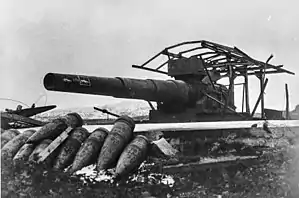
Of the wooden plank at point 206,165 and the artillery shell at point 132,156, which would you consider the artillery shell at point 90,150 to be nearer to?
the artillery shell at point 132,156

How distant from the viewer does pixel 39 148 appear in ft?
13.0

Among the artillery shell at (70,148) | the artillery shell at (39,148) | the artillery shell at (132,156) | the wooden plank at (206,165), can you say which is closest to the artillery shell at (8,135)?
the artillery shell at (39,148)

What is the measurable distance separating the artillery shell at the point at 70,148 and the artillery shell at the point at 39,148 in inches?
5.7

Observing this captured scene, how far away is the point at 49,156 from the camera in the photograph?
152 inches

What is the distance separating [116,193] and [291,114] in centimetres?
489

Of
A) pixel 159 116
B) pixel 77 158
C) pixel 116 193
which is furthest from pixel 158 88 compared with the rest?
pixel 116 193

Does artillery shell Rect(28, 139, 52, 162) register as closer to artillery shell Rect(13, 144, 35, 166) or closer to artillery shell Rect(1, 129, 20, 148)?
artillery shell Rect(13, 144, 35, 166)

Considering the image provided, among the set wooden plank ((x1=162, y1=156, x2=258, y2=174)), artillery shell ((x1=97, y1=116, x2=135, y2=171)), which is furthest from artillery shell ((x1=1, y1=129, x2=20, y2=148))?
wooden plank ((x1=162, y1=156, x2=258, y2=174))

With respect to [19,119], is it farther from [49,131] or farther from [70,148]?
[70,148]

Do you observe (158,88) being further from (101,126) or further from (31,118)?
(31,118)

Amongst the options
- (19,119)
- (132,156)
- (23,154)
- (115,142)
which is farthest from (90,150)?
(19,119)

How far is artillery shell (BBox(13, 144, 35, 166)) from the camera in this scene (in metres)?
3.74

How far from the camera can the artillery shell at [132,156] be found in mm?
3773

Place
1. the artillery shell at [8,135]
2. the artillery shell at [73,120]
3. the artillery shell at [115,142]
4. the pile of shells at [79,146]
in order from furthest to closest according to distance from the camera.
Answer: the artillery shell at [73,120] → the artillery shell at [115,142] → the pile of shells at [79,146] → the artillery shell at [8,135]
